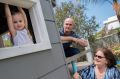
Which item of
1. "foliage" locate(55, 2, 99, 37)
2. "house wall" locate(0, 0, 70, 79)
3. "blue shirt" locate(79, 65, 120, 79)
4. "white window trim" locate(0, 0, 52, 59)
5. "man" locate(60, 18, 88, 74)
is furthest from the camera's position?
"foliage" locate(55, 2, 99, 37)

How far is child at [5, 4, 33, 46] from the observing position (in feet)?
9.21

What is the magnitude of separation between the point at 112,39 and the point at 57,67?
53.6 feet

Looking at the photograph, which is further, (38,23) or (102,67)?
(102,67)

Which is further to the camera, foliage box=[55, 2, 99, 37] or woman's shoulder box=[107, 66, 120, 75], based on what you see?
foliage box=[55, 2, 99, 37]

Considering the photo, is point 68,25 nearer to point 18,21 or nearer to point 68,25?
point 68,25

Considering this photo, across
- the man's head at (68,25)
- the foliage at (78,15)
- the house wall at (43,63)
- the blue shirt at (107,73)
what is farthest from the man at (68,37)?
the foliage at (78,15)

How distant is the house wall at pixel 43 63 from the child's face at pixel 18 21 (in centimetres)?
27

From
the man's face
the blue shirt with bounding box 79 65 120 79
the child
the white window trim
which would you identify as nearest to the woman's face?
the blue shirt with bounding box 79 65 120 79

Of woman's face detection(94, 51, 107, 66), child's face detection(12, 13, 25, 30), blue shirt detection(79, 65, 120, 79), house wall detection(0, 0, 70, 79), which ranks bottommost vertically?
blue shirt detection(79, 65, 120, 79)

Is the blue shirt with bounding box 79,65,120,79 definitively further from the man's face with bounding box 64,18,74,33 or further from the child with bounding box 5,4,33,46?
the child with bounding box 5,4,33,46

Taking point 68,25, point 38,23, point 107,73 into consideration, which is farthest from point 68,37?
point 38,23

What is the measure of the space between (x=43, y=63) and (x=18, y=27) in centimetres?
40

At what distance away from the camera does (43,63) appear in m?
3.05

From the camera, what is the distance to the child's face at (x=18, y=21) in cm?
290
